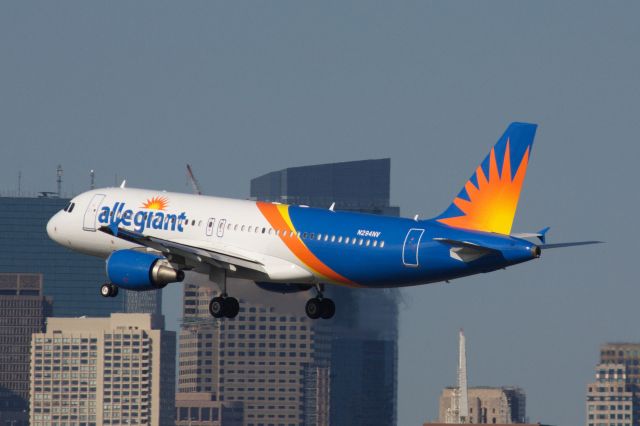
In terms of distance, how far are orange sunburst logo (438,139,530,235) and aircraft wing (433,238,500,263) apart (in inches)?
91.4

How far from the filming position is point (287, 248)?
112 meters

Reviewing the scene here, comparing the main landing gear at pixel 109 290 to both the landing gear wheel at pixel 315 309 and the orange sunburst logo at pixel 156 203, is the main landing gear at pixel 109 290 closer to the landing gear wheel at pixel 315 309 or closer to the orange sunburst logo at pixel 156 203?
the orange sunburst logo at pixel 156 203

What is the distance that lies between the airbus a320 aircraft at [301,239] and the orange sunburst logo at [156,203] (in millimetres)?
51

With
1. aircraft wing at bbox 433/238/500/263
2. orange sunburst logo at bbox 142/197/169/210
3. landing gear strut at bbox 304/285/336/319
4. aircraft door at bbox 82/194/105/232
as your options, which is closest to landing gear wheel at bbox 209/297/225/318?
landing gear strut at bbox 304/285/336/319

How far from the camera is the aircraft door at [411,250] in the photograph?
10744 centimetres

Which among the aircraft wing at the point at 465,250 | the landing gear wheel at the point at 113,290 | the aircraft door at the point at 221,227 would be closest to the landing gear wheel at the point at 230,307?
the aircraft door at the point at 221,227

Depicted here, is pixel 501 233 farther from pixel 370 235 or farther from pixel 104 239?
pixel 104 239

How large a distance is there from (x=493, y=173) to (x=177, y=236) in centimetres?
1656

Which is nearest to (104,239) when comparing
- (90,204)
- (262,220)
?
(90,204)

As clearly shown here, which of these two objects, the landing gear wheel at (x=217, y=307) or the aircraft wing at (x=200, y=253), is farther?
the landing gear wheel at (x=217, y=307)

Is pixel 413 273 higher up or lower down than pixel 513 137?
lower down

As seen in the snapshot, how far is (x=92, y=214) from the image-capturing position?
118625 millimetres

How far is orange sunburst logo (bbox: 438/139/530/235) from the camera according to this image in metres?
108

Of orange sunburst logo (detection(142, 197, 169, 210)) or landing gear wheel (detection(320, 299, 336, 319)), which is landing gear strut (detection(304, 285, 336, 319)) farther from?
orange sunburst logo (detection(142, 197, 169, 210))
